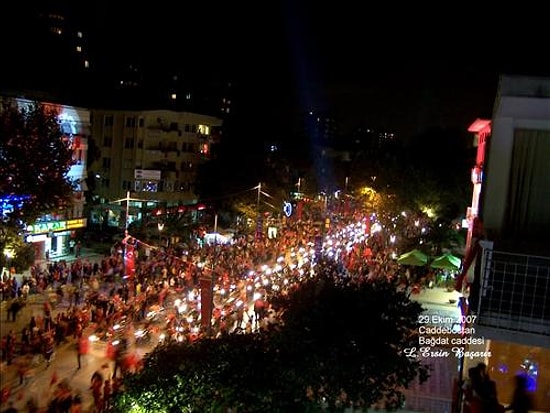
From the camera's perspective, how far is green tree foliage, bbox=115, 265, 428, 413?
28.0ft

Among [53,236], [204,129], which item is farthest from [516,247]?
[204,129]

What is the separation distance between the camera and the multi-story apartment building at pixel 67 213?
31.0 meters

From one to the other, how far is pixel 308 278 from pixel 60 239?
26.8m

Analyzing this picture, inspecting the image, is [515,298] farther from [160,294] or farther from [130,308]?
[160,294]

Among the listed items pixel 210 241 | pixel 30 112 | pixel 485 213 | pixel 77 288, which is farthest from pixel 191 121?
pixel 485 213

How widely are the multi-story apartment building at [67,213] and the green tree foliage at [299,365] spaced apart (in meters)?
22.5

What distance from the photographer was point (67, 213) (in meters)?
34.4

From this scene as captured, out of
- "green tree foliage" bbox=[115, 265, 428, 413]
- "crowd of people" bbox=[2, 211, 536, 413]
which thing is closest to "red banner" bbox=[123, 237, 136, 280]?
"crowd of people" bbox=[2, 211, 536, 413]

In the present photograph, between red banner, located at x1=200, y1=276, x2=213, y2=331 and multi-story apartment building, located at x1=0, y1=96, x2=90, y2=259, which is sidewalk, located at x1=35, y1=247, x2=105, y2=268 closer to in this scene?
multi-story apartment building, located at x1=0, y1=96, x2=90, y2=259

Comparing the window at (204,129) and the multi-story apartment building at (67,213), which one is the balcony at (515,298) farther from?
the window at (204,129)

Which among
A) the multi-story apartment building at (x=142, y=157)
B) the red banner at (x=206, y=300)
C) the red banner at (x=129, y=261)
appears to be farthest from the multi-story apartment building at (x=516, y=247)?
the multi-story apartment building at (x=142, y=157)

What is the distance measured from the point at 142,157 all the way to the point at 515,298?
4222cm

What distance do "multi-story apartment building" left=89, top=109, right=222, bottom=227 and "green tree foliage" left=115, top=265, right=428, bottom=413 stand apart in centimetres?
3946

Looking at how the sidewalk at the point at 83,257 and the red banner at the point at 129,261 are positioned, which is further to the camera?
the sidewalk at the point at 83,257
